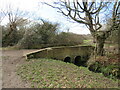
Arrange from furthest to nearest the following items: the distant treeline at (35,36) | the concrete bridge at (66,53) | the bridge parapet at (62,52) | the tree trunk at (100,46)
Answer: the distant treeline at (35,36), the tree trunk at (100,46), the concrete bridge at (66,53), the bridge parapet at (62,52)

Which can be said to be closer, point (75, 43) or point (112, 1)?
point (112, 1)

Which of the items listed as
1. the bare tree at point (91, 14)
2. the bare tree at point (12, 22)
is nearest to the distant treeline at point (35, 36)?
the bare tree at point (12, 22)

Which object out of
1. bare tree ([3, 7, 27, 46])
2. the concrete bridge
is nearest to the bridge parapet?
the concrete bridge

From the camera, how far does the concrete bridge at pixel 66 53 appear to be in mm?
7047

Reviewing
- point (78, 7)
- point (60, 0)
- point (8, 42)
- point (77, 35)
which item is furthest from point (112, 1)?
point (8, 42)

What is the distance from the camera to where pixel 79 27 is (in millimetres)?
9133

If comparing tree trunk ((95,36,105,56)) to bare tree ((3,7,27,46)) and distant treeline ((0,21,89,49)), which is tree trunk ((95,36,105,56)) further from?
bare tree ((3,7,27,46))

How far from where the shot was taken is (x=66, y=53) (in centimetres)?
920

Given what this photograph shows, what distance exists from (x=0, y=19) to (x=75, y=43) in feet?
36.1

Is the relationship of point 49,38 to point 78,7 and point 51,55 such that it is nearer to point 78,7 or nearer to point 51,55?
point 51,55

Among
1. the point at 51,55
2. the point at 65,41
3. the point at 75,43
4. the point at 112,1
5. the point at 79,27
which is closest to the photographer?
the point at 112,1

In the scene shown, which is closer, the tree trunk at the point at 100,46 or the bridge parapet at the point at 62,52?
the bridge parapet at the point at 62,52

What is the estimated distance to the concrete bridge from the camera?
23.1 ft

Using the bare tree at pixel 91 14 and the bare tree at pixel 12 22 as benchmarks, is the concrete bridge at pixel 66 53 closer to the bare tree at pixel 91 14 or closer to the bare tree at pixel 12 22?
the bare tree at pixel 91 14
